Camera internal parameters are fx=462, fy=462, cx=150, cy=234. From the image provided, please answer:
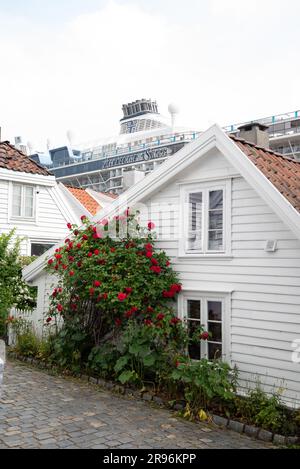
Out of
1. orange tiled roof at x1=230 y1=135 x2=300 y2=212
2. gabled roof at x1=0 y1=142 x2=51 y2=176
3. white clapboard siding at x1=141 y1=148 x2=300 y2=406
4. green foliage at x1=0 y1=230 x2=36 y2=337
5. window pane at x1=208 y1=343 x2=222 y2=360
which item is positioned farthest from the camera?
gabled roof at x1=0 y1=142 x2=51 y2=176

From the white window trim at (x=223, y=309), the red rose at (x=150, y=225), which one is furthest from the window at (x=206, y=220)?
the white window trim at (x=223, y=309)

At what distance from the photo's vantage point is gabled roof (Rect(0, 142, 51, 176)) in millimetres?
15828

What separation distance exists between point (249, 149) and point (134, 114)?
8840cm

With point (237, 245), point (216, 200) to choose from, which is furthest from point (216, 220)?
point (237, 245)

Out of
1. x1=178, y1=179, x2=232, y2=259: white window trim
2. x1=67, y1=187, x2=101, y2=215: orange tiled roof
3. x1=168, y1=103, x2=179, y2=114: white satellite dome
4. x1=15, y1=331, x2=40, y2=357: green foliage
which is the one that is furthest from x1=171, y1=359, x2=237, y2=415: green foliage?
x1=168, y1=103, x2=179, y2=114: white satellite dome

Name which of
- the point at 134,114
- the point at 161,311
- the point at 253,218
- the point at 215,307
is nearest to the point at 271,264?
the point at 253,218

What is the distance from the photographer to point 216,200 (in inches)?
342

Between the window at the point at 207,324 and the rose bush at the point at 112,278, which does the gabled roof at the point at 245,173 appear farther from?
the window at the point at 207,324

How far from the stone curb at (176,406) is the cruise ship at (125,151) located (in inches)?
2559

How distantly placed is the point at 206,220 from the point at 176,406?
3.37m

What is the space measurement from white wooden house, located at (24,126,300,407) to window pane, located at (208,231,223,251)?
2cm

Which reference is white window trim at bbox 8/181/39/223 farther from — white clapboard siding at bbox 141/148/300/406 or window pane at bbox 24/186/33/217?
white clapboard siding at bbox 141/148/300/406
